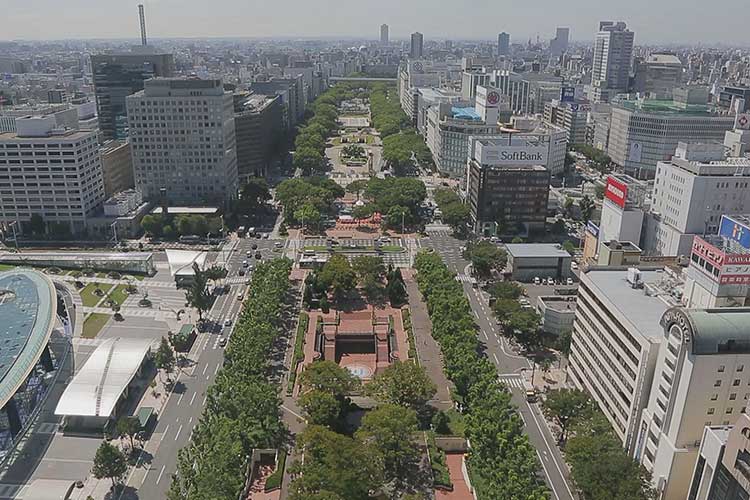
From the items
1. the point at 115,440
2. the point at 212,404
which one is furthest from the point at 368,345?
the point at 115,440

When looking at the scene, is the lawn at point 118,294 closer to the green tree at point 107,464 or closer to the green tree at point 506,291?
the green tree at point 107,464

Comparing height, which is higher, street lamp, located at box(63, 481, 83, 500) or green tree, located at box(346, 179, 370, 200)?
green tree, located at box(346, 179, 370, 200)

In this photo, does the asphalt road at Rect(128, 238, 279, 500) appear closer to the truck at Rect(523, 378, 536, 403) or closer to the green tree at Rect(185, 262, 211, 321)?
the green tree at Rect(185, 262, 211, 321)

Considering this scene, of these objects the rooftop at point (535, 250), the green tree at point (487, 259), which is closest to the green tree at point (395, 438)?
the green tree at point (487, 259)

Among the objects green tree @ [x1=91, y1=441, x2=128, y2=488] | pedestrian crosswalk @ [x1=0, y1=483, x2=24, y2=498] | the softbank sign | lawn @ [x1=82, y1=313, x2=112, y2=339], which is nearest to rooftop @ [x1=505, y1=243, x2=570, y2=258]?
the softbank sign

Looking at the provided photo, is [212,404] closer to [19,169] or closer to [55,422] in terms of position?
[55,422]

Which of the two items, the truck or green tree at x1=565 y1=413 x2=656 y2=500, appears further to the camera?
the truck

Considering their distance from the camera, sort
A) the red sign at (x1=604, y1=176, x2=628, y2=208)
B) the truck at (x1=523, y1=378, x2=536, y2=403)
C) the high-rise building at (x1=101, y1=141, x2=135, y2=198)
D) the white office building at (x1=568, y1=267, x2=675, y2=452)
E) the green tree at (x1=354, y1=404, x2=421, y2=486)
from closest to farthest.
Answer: the white office building at (x1=568, y1=267, x2=675, y2=452) < the green tree at (x1=354, y1=404, x2=421, y2=486) < the truck at (x1=523, y1=378, x2=536, y2=403) < the red sign at (x1=604, y1=176, x2=628, y2=208) < the high-rise building at (x1=101, y1=141, x2=135, y2=198)
